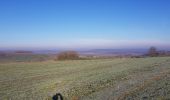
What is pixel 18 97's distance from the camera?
68.1 feet

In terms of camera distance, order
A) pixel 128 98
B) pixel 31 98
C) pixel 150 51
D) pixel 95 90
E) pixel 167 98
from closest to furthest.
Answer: pixel 167 98 → pixel 128 98 → pixel 31 98 → pixel 95 90 → pixel 150 51

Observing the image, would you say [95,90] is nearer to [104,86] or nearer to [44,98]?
[104,86]

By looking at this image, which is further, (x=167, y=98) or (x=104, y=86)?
(x=104, y=86)

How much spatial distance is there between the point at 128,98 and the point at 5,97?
10188 mm

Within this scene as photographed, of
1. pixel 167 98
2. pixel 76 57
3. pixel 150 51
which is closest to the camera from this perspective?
pixel 167 98

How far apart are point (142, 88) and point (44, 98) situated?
7.87 metres

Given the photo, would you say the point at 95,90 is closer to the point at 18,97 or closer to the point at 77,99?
A: the point at 77,99

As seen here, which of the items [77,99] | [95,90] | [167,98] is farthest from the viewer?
[95,90]

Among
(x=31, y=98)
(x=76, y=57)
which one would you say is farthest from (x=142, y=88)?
(x=76, y=57)

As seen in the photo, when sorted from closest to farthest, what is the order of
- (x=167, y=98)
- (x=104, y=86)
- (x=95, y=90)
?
(x=167, y=98) < (x=95, y=90) < (x=104, y=86)

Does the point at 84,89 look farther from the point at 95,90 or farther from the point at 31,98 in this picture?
the point at 31,98

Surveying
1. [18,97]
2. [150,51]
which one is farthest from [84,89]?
[150,51]

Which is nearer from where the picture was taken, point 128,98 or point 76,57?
point 128,98

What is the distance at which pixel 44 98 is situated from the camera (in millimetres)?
19750
